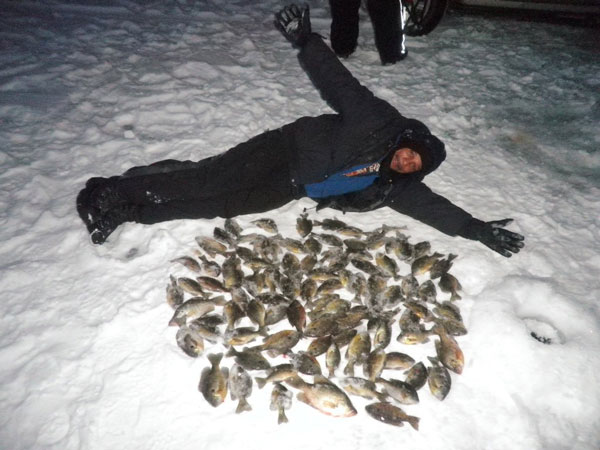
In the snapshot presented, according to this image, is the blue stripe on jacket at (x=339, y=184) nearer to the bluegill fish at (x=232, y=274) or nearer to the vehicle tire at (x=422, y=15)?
the bluegill fish at (x=232, y=274)

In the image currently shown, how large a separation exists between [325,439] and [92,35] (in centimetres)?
638

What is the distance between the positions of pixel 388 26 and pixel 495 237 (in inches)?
142

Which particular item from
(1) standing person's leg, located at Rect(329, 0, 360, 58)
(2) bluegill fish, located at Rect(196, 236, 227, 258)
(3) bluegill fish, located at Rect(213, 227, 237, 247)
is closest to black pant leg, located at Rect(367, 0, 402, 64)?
(1) standing person's leg, located at Rect(329, 0, 360, 58)

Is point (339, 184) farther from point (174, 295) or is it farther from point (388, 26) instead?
point (388, 26)

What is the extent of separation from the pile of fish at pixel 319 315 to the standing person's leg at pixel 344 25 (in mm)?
3432

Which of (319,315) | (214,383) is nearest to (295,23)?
(319,315)

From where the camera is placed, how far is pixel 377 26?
16.3 feet

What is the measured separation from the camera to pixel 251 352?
7.48 ft

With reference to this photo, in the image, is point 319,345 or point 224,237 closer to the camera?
point 319,345

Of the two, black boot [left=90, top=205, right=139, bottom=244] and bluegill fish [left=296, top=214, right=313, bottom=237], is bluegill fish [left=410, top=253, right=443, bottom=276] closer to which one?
bluegill fish [left=296, top=214, right=313, bottom=237]

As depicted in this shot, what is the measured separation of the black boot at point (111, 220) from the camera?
9.08 feet

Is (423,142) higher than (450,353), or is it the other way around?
(423,142)

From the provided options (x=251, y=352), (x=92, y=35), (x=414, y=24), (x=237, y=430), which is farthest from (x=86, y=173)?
(x=414, y=24)

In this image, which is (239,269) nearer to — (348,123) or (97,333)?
(97,333)
